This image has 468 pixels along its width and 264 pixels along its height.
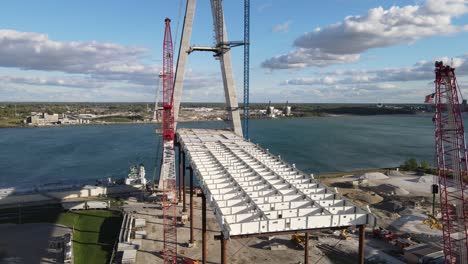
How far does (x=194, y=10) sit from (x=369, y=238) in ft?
69.5

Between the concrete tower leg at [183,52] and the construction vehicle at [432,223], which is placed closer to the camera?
the construction vehicle at [432,223]

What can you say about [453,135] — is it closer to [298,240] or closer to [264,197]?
[298,240]

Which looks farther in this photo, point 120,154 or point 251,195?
point 120,154

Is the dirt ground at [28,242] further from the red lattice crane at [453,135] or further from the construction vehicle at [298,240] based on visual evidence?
the red lattice crane at [453,135]

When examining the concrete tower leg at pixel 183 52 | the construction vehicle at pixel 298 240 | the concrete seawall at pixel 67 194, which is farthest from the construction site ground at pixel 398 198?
the concrete seawall at pixel 67 194

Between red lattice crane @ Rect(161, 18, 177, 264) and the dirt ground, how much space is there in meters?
5.53

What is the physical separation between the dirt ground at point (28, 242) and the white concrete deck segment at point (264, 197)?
9.11 meters

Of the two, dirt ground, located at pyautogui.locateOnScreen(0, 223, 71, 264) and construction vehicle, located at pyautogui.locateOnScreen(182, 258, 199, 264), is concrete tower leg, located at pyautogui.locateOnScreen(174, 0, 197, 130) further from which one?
construction vehicle, located at pyautogui.locateOnScreen(182, 258, 199, 264)

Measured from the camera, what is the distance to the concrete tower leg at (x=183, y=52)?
30078mm

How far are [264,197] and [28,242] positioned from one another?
15190mm

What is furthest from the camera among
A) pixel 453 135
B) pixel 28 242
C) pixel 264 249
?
pixel 28 242

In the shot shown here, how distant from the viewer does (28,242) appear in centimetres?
2072

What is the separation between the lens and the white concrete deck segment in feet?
34.7

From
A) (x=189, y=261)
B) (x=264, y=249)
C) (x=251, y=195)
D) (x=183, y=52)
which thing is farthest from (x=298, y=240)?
(x=183, y=52)
